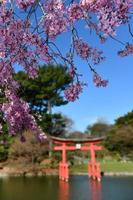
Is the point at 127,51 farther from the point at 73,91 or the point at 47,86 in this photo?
the point at 47,86

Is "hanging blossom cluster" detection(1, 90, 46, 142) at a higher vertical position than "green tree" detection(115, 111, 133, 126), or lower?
lower

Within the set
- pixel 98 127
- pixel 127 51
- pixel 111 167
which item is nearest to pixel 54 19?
pixel 127 51

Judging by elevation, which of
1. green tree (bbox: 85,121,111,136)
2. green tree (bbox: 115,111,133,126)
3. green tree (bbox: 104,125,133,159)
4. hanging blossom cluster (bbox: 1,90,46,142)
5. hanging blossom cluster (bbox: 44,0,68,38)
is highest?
green tree (bbox: 85,121,111,136)

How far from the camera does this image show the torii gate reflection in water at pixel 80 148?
24.6 metres

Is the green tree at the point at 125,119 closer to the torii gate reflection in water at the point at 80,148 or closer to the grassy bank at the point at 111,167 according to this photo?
the grassy bank at the point at 111,167

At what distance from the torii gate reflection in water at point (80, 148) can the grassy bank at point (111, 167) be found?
122cm

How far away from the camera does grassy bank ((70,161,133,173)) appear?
26.4m

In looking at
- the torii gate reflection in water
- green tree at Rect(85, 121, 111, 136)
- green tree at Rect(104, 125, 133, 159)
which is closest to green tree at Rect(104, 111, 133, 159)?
green tree at Rect(104, 125, 133, 159)

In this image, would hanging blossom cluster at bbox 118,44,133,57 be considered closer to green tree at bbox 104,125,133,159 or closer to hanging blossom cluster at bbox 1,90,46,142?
hanging blossom cluster at bbox 1,90,46,142

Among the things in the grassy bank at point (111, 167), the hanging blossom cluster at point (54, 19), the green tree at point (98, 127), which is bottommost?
the hanging blossom cluster at point (54, 19)

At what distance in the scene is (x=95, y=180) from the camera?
76.0ft

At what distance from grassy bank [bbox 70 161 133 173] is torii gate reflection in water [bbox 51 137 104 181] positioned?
1.22 m

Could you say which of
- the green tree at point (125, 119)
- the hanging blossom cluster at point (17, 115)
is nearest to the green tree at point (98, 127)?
the green tree at point (125, 119)

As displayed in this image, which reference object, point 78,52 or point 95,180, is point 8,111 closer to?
point 78,52
